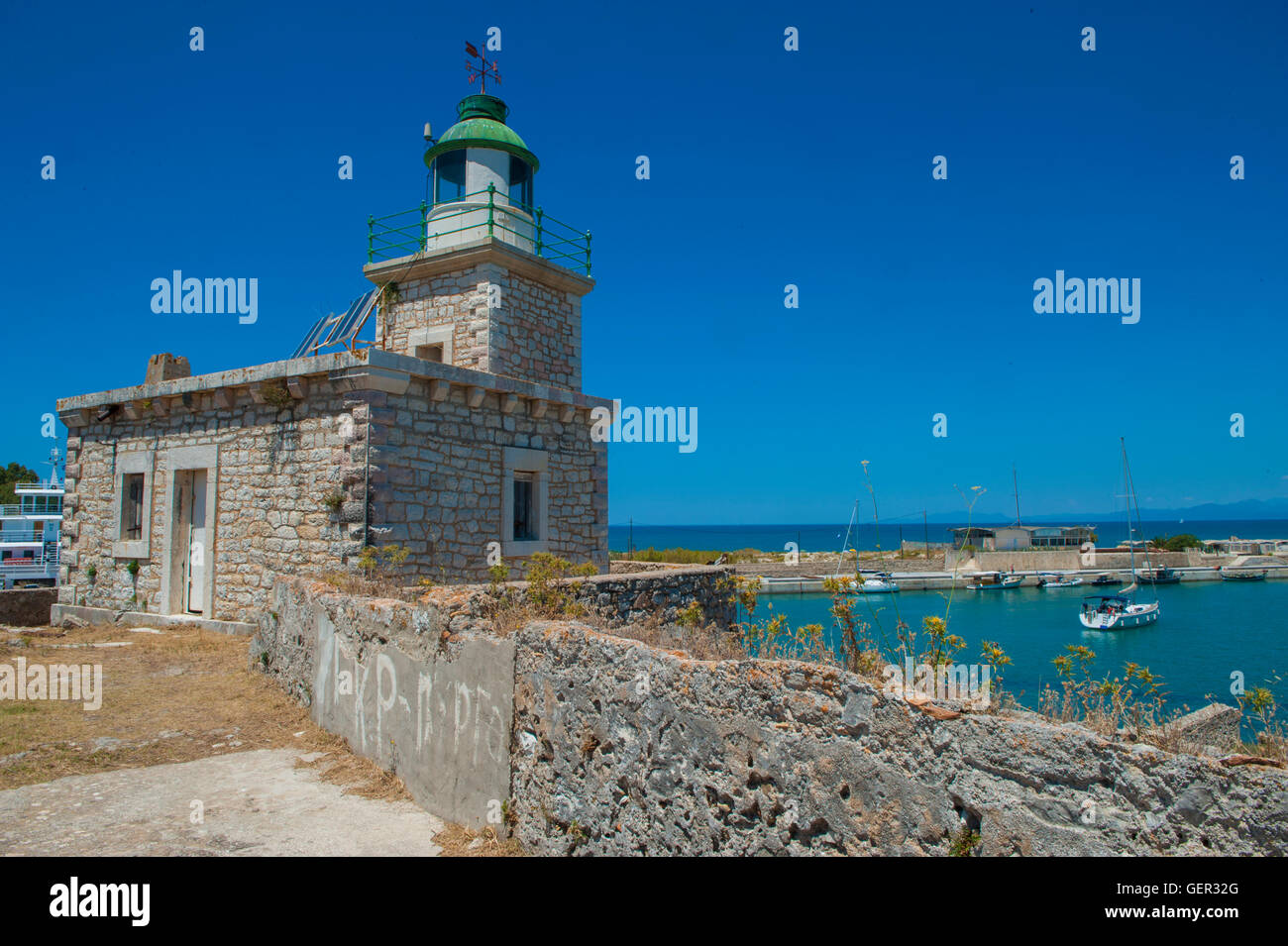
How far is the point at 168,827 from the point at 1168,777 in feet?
18.3

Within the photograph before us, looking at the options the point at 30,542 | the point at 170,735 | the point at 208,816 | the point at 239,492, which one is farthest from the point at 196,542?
Answer: the point at 30,542

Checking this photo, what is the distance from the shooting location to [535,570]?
666 cm

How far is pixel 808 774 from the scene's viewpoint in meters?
3.39

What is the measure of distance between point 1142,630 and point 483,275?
3676cm

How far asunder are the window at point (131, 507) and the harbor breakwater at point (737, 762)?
391 inches

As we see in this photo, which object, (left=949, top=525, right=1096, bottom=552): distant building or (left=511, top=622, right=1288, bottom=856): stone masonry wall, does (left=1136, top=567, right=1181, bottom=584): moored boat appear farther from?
(left=511, top=622, right=1288, bottom=856): stone masonry wall

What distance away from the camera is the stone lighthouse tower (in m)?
13.3

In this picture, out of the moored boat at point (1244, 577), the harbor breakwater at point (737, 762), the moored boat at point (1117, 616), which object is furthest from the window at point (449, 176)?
the moored boat at point (1244, 577)

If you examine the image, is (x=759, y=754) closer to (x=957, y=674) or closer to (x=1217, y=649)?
Answer: (x=957, y=674)

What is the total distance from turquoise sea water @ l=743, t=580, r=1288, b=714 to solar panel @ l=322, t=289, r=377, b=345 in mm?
10700

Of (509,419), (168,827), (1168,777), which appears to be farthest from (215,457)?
(1168,777)

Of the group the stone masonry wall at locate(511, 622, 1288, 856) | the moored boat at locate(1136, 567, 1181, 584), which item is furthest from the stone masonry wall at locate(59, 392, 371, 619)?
the moored boat at locate(1136, 567, 1181, 584)

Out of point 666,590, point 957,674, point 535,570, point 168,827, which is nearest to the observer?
point 957,674

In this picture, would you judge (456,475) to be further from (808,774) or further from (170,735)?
(808,774)
